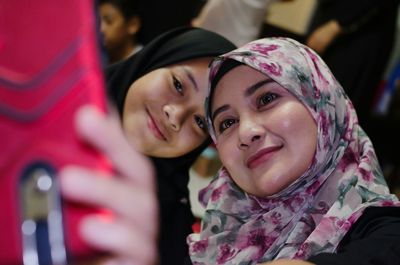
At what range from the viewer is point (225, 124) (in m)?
0.93

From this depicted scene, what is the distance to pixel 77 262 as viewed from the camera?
1.01 ft

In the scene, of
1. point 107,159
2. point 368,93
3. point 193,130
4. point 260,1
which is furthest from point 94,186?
point 368,93

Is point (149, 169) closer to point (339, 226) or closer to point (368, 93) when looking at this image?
point (339, 226)

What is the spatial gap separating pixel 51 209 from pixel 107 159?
0.05 metres

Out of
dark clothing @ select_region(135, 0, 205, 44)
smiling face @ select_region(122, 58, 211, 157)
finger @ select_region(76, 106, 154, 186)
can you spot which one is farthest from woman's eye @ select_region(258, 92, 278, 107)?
dark clothing @ select_region(135, 0, 205, 44)

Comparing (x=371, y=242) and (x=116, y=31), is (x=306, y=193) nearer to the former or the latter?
(x=371, y=242)

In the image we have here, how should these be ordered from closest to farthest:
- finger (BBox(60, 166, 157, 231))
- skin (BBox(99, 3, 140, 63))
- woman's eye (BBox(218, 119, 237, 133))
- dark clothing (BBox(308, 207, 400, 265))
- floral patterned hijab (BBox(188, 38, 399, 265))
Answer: finger (BBox(60, 166, 157, 231)), dark clothing (BBox(308, 207, 400, 265)), floral patterned hijab (BBox(188, 38, 399, 265)), woman's eye (BBox(218, 119, 237, 133)), skin (BBox(99, 3, 140, 63))

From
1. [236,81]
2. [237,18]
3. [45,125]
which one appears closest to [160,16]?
[237,18]

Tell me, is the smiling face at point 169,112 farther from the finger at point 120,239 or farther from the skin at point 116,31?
the skin at point 116,31

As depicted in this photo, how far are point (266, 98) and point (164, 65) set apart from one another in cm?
33

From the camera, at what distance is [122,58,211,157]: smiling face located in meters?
1.04

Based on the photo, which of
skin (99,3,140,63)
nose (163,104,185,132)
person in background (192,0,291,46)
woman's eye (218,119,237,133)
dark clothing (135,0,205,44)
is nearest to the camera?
woman's eye (218,119,237,133)

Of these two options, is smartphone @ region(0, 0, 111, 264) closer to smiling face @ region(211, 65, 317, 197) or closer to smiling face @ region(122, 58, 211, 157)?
smiling face @ region(211, 65, 317, 197)

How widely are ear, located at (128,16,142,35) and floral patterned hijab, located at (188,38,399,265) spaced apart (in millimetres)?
1257
